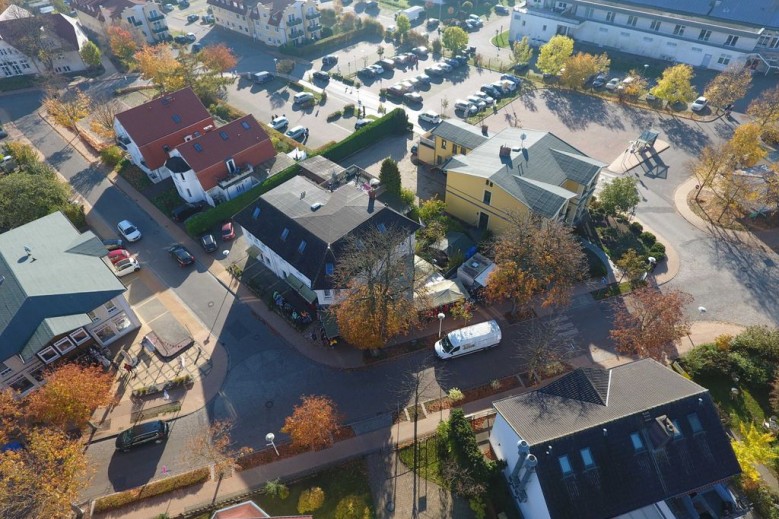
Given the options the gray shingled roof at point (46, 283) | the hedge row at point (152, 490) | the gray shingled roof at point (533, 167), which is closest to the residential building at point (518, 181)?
the gray shingled roof at point (533, 167)

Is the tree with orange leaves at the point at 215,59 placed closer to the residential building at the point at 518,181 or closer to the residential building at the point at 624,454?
the residential building at the point at 518,181

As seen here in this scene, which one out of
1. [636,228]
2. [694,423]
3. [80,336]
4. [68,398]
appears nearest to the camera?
[694,423]

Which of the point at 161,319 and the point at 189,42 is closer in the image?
the point at 161,319

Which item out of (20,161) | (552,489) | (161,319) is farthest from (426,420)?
(20,161)

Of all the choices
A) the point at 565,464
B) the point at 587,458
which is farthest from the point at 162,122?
the point at 587,458

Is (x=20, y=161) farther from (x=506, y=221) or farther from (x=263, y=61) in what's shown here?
(x=506, y=221)

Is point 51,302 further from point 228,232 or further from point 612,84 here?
point 612,84
